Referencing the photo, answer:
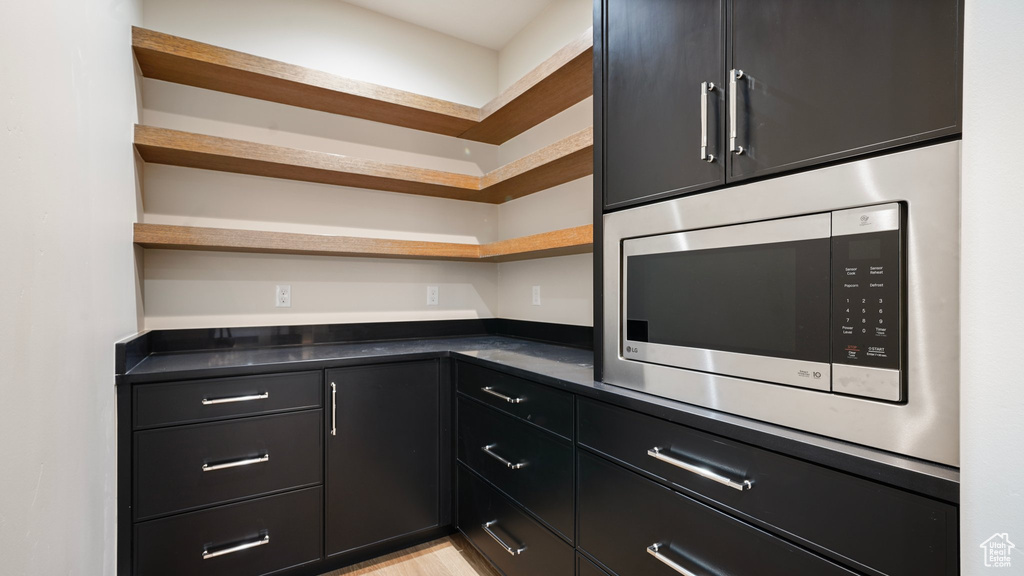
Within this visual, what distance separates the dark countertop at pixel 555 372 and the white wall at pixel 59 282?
0.37 metres

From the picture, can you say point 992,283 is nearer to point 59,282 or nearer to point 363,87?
point 59,282

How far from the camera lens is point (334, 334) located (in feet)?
7.95

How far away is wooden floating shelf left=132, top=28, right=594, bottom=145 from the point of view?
1.89 metres

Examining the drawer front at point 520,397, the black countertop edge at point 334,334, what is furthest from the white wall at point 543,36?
the drawer front at point 520,397

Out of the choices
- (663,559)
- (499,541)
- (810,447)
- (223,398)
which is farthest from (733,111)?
(223,398)

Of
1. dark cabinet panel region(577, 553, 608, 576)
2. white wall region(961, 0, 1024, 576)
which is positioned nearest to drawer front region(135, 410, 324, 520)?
dark cabinet panel region(577, 553, 608, 576)

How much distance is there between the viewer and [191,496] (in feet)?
5.44

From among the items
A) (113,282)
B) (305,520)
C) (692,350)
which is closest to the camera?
(692,350)

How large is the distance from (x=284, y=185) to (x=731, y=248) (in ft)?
6.98

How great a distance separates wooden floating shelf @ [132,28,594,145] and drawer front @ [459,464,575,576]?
1.68m

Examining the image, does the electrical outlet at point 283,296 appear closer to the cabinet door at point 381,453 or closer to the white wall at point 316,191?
the white wall at point 316,191

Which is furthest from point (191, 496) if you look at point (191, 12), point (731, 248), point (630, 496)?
point (191, 12)

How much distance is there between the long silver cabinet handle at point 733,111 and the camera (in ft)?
3.43

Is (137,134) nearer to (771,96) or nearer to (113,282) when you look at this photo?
(113,282)
